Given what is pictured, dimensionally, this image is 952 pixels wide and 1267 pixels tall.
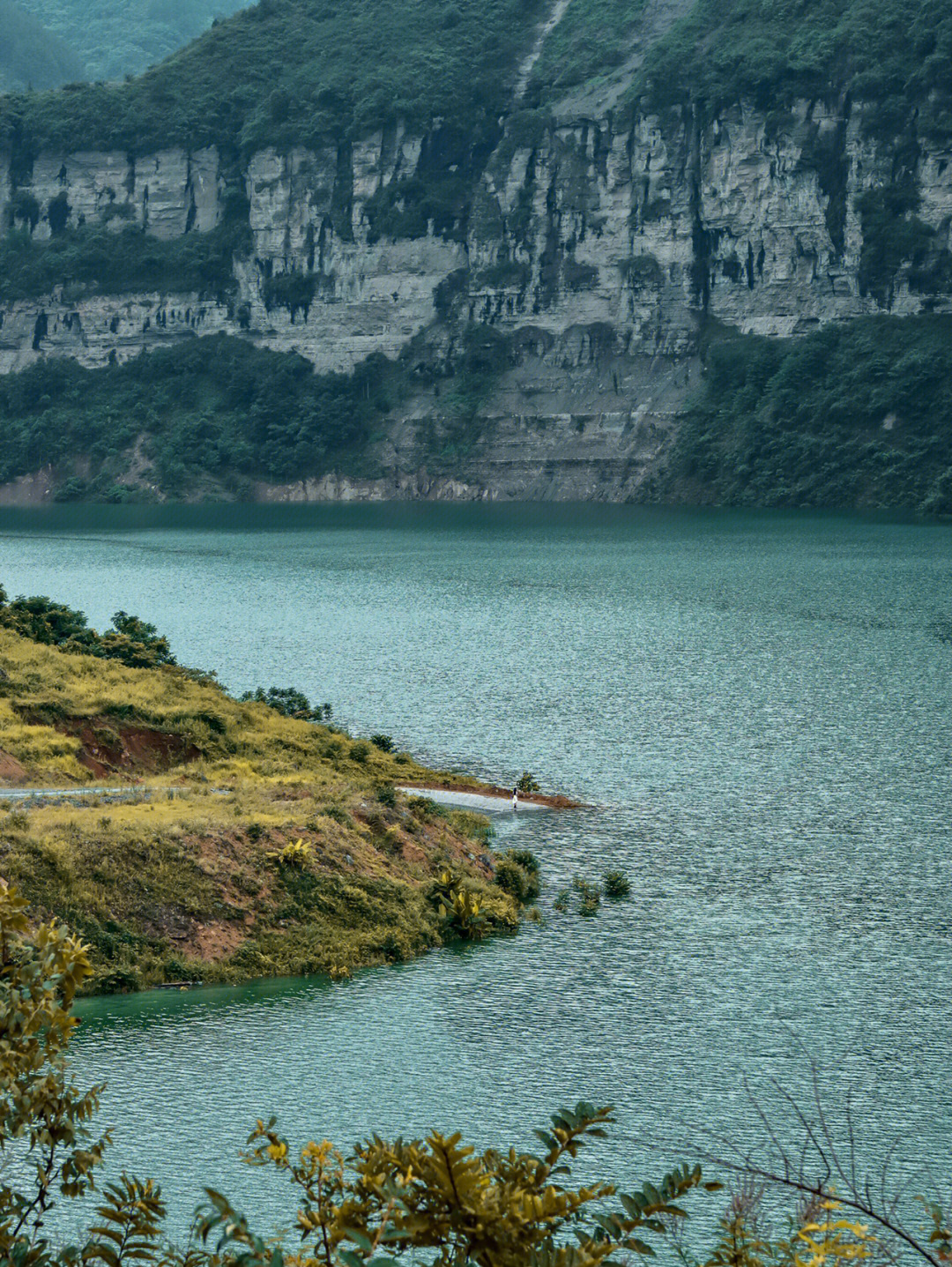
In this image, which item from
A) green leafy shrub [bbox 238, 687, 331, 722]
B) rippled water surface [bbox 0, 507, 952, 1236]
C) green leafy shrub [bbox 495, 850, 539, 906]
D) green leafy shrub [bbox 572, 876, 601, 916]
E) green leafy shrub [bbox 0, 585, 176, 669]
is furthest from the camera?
green leafy shrub [bbox 0, 585, 176, 669]

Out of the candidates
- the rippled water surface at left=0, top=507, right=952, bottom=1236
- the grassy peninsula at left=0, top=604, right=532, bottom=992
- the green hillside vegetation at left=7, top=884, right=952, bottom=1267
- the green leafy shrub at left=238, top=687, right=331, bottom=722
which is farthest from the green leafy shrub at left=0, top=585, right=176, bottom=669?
the green hillside vegetation at left=7, top=884, right=952, bottom=1267

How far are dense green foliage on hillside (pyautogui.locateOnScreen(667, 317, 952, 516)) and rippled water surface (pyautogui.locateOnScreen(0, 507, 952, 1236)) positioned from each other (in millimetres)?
74656

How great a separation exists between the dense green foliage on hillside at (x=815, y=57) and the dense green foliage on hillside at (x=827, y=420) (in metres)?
24.5

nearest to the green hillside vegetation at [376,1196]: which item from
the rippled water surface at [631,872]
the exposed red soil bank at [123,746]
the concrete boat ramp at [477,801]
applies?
the rippled water surface at [631,872]

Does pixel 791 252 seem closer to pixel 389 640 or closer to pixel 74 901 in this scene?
pixel 389 640

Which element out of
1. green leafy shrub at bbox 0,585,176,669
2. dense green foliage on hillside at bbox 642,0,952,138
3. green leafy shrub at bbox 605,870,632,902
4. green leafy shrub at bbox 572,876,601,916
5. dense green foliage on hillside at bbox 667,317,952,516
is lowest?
green leafy shrub at bbox 572,876,601,916

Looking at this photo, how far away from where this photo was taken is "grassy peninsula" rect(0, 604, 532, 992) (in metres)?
29.0

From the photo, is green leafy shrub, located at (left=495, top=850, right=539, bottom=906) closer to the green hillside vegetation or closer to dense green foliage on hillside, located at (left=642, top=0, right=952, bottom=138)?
the green hillside vegetation

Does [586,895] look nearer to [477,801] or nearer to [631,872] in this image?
[631,872]

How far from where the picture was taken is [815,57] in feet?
592

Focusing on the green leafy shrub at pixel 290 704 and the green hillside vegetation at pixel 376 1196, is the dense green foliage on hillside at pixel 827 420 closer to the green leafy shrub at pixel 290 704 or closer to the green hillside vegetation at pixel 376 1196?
the green leafy shrub at pixel 290 704

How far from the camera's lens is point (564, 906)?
110 feet

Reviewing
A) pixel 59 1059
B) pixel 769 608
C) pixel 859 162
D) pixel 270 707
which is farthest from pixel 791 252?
pixel 59 1059

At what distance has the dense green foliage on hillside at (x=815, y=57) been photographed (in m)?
175
